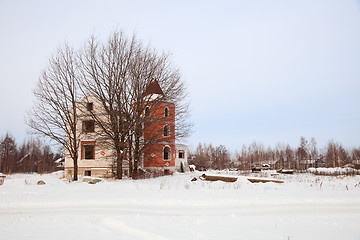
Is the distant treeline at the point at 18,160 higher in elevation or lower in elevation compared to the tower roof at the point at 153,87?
lower

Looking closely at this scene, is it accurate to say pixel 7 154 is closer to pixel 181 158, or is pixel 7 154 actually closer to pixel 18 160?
pixel 18 160

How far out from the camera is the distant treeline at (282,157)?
2977 inches

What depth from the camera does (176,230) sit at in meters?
6.04

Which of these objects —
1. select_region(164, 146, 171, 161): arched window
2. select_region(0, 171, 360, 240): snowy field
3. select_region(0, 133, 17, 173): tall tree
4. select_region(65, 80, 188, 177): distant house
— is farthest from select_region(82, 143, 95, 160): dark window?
select_region(0, 133, 17, 173): tall tree

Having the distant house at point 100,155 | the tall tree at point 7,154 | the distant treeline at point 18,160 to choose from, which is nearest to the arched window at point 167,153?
the distant house at point 100,155

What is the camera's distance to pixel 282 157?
8344 cm

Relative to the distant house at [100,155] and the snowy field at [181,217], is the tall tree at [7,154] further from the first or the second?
the snowy field at [181,217]

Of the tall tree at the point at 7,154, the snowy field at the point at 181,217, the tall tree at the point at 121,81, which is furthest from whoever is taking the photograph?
the tall tree at the point at 7,154

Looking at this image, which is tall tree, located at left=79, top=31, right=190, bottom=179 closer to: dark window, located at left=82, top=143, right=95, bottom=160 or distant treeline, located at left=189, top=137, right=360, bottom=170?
dark window, located at left=82, top=143, right=95, bottom=160

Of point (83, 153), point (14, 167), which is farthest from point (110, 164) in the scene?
point (14, 167)

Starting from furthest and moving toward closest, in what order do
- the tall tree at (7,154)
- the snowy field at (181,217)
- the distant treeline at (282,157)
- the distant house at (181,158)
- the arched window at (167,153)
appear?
the distant treeline at (282,157) < the tall tree at (7,154) < the distant house at (181,158) < the arched window at (167,153) < the snowy field at (181,217)

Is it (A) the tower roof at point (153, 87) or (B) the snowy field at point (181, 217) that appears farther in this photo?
(A) the tower roof at point (153, 87)

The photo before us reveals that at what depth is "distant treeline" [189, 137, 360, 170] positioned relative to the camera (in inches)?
2977

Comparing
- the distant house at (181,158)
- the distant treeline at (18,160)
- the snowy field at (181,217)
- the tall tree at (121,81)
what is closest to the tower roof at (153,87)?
the tall tree at (121,81)
